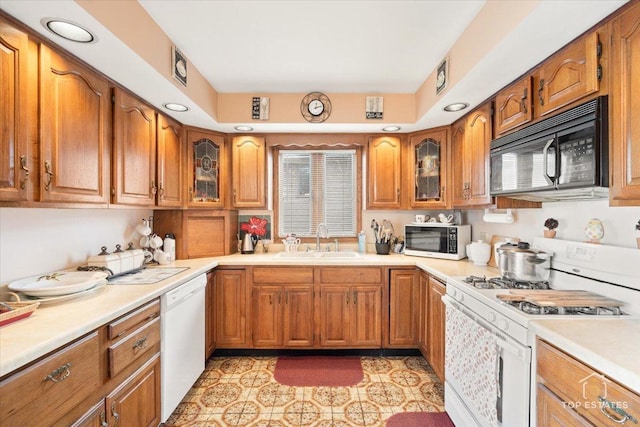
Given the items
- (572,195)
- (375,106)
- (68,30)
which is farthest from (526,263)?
(68,30)

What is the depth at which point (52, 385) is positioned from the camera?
1062mm

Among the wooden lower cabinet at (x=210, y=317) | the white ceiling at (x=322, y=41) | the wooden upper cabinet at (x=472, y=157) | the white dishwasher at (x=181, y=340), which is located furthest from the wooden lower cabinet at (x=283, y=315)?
the white ceiling at (x=322, y=41)

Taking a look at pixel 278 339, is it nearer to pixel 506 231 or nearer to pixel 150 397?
pixel 150 397

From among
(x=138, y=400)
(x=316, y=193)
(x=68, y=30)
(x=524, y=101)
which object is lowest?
(x=138, y=400)

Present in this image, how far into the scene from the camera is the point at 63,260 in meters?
1.87

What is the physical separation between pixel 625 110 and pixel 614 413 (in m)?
1.13

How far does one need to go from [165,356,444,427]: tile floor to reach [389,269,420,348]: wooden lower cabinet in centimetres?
22

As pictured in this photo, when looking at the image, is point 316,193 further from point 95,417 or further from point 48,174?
point 95,417

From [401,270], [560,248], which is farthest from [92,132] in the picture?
[560,248]

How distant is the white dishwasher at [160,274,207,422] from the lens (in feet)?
5.96

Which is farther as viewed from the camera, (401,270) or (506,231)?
(401,270)

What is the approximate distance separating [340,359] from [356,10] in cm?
272

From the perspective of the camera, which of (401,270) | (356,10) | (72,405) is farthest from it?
(401,270)

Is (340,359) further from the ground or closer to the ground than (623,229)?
closer to the ground
